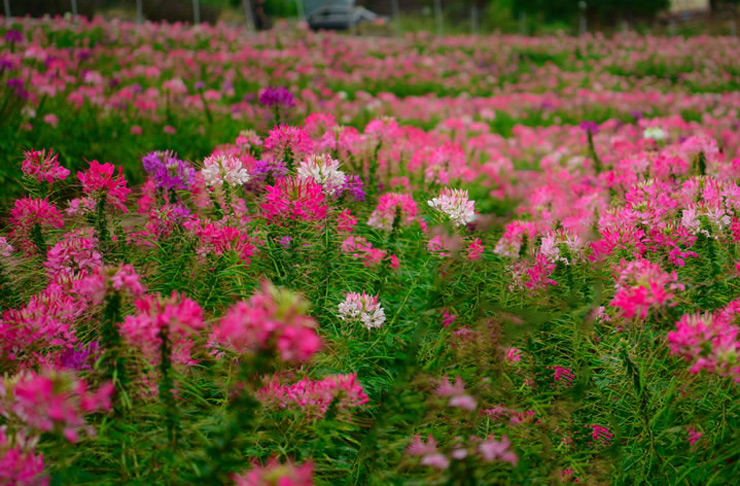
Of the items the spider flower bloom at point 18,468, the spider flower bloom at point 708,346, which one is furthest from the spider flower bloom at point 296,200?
the spider flower bloom at point 708,346

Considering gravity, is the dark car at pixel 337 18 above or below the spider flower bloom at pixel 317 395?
above

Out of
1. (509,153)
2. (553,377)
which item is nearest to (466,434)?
(553,377)

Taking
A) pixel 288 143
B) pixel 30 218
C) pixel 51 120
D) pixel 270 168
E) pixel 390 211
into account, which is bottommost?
pixel 390 211

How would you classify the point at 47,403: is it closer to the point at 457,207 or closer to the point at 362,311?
the point at 362,311

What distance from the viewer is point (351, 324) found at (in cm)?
202

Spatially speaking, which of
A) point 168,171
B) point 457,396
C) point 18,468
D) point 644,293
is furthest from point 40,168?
point 644,293

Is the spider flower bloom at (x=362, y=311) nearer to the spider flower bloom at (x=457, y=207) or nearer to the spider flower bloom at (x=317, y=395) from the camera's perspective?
the spider flower bloom at (x=317, y=395)

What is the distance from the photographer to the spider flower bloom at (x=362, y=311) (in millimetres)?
1955

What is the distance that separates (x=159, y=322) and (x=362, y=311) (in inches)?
35.3

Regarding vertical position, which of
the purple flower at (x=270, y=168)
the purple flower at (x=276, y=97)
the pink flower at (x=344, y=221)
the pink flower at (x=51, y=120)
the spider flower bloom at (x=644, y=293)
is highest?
the purple flower at (x=276, y=97)

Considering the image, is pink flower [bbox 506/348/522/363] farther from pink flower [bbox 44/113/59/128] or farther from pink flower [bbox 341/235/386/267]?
pink flower [bbox 44/113/59/128]

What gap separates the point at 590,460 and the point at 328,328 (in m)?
1.04

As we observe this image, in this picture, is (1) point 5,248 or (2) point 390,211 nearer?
(1) point 5,248

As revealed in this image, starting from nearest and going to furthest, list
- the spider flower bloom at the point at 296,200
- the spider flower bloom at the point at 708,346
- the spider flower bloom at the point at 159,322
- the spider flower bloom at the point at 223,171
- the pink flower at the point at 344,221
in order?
the spider flower bloom at the point at 159,322 < the spider flower bloom at the point at 708,346 < the spider flower bloom at the point at 296,200 < the spider flower bloom at the point at 223,171 < the pink flower at the point at 344,221
